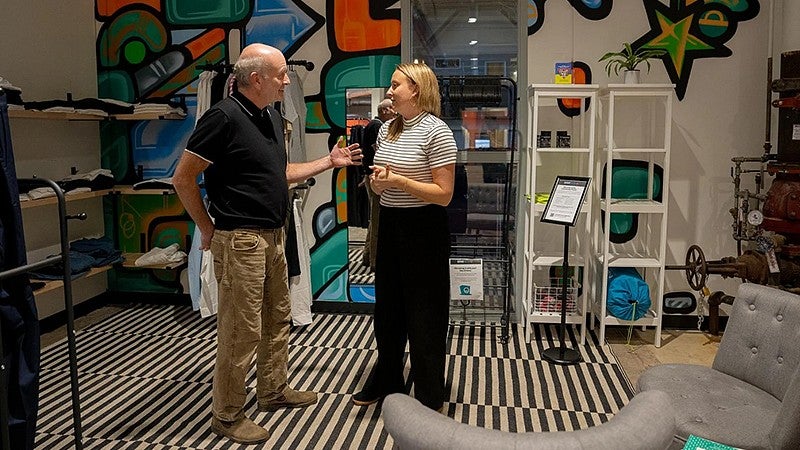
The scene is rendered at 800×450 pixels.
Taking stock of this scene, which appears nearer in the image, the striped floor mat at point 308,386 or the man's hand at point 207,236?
the man's hand at point 207,236

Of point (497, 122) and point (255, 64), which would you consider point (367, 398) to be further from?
point (497, 122)

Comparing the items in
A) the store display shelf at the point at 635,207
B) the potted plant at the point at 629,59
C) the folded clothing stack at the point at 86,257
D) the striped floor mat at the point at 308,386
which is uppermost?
the potted plant at the point at 629,59

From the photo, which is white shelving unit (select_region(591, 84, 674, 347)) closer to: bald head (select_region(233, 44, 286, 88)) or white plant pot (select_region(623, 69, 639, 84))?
white plant pot (select_region(623, 69, 639, 84))

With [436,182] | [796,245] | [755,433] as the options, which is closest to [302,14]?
[436,182]

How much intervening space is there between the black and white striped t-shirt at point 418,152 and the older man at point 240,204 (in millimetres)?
498

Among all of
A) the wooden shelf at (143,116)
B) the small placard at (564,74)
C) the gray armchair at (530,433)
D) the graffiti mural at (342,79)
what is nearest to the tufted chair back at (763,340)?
the gray armchair at (530,433)

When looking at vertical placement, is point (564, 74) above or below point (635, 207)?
above

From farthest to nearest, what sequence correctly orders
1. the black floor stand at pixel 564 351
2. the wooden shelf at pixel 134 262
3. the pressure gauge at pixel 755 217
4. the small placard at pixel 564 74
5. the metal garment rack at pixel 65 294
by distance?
the wooden shelf at pixel 134 262 → the small placard at pixel 564 74 → the pressure gauge at pixel 755 217 → the black floor stand at pixel 564 351 → the metal garment rack at pixel 65 294

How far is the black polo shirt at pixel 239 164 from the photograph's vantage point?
2.67 m

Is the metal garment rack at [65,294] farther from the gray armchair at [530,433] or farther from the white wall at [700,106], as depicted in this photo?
the white wall at [700,106]

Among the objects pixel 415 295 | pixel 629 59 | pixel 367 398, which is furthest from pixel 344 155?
pixel 629 59

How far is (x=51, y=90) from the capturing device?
15.1 ft

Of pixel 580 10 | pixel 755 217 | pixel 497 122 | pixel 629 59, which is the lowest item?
pixel 755 217

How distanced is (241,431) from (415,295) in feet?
3.26
